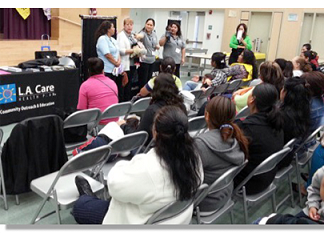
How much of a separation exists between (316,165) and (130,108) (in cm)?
168

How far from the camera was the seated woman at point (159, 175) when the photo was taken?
4.68 ft

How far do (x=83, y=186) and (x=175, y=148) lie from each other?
29.2 inches

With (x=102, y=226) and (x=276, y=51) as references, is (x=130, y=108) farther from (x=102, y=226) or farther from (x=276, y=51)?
(x=276, y=51)

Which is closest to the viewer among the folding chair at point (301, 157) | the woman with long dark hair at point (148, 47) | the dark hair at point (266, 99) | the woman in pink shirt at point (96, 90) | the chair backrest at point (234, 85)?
the dark hair at point (266, 99)

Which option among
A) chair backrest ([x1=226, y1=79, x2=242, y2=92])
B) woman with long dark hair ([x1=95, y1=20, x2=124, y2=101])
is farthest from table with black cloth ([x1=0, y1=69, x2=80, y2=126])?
chair backrest ([x1=226, y1=79, x2=242, y2=92])

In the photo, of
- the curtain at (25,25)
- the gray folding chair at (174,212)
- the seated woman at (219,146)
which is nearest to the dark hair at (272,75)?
the seated woman at (219,146)

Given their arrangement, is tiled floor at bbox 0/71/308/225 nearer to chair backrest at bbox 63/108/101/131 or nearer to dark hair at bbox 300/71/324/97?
chair backrest at bbox 63/108/101/131

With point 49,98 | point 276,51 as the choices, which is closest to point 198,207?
point 49,98

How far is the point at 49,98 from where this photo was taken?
4367 mm

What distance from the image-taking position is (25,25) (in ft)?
25.3

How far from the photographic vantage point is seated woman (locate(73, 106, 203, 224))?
56.2 inches

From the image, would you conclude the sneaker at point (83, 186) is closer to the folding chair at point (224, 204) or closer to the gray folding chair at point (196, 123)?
the folding chair at point (224, 204)

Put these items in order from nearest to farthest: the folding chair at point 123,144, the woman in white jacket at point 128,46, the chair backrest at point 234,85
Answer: the folding chair at point 123,144 → the chair backrest at point 234,85 → the woman in white jacket at point 128,46

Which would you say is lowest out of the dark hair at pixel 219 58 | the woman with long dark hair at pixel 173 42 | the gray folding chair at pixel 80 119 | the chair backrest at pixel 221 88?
the gray folding chair at pixel 80 119
